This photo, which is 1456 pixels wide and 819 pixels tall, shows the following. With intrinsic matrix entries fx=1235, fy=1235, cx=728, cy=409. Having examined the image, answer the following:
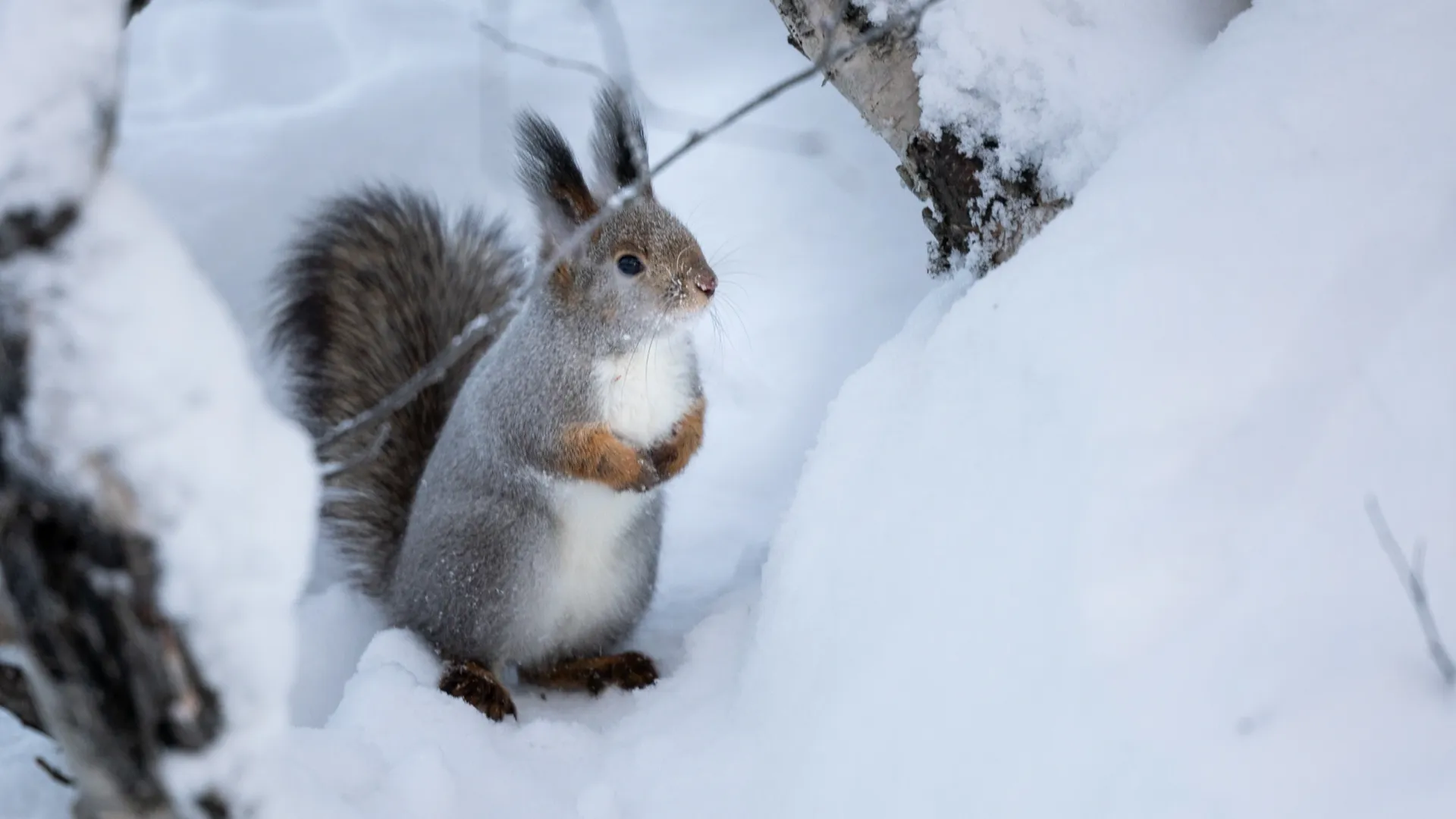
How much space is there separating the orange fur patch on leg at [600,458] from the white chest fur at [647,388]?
0.10 feet

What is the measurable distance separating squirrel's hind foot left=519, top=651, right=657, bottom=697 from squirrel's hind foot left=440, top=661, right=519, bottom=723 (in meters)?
0.14

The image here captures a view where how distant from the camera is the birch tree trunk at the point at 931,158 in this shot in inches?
66.1

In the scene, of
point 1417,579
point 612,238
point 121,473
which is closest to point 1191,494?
point 1417,579

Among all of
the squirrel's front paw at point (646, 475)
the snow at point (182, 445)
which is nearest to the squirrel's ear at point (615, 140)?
the squirrel's front paw at point (646, 475)

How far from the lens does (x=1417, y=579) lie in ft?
3.14

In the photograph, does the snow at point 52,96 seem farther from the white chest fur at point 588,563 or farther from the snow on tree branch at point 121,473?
the white chest fur at point 588,563

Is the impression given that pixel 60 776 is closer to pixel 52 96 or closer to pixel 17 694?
pixel 17 694

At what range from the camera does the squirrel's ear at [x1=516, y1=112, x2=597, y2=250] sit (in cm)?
168

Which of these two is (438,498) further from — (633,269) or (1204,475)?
(1204,475)

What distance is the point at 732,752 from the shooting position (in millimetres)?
1515

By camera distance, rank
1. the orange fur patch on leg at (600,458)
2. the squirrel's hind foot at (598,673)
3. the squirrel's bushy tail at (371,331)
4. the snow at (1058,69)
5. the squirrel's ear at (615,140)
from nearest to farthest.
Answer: the snow at (1058,69) < the squirrel's ear at (615,140) < the orange fur patch on leg at (600,458) < the squirrel's hind foot at (598,673) < the squirrel's bushy tail at (371,331)

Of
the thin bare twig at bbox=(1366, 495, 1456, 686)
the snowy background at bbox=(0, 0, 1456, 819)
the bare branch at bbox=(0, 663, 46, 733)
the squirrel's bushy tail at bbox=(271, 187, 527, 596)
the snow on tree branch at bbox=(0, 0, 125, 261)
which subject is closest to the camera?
the snow on tree branch at bbox=(0, 0, 125, 261)

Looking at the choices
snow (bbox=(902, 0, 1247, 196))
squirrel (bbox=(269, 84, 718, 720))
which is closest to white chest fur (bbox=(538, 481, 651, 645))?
squirrel (bbox=(269, 84, 718, 720))

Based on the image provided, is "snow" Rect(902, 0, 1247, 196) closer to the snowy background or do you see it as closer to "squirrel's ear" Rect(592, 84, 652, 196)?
the snowy background
